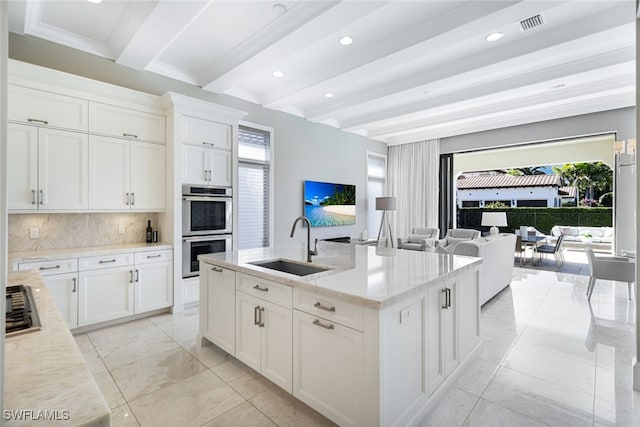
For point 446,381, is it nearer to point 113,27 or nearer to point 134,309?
point 134,309

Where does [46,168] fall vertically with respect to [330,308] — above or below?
above

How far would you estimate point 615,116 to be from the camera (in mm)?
5375

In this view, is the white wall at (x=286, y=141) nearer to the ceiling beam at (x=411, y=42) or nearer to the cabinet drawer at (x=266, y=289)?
the ceiling beam at (x=411, y=42)

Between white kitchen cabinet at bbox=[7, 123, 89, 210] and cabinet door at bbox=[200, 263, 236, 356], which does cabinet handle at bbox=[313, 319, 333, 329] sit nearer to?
cabinet door at bbox=[200, 263, 236, 356]

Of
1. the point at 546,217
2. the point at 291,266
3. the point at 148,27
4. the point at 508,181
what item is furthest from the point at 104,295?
the point at 508,181

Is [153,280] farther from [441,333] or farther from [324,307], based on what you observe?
[441,333]

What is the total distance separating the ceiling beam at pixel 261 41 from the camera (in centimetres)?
274

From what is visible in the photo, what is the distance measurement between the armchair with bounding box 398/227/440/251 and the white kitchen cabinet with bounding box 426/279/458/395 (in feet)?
14.5

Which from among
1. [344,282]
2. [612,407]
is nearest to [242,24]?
[344,282]

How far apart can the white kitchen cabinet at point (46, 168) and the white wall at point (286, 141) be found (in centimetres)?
82

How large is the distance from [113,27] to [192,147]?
→ 4.55ft

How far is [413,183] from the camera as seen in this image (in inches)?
307

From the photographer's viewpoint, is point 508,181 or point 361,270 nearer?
point 361,270

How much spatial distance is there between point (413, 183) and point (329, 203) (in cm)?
268
